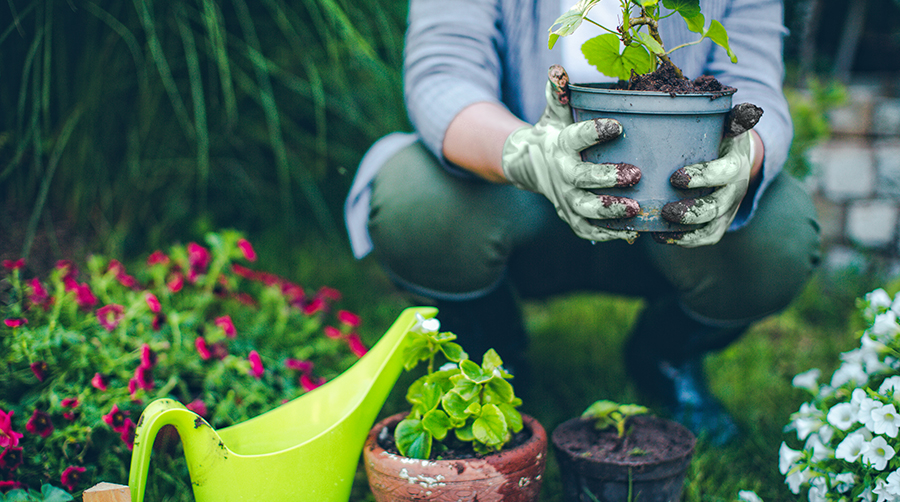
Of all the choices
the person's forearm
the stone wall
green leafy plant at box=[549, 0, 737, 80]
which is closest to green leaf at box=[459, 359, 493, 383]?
the person's forearm

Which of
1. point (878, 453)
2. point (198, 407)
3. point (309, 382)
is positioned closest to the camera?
point (878, 453)

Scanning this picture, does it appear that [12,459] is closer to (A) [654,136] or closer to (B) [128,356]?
(B) [128,356]

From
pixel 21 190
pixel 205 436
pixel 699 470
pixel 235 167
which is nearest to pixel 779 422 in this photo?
pixel 699 470

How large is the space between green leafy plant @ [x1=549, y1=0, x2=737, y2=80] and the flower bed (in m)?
0.72

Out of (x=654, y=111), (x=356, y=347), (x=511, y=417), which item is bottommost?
(x=356, y=347)

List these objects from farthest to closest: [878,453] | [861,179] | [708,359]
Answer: [861,179] → [708,359] → [878,453]

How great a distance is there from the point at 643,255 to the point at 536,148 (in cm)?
43

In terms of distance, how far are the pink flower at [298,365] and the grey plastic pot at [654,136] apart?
0.67 m

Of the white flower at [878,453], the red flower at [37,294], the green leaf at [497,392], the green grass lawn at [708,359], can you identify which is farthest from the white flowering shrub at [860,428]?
the red flower at [37,294]

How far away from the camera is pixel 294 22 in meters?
1.49

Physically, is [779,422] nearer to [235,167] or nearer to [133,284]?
[133,284]

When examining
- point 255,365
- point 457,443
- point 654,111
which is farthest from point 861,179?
point 255,365

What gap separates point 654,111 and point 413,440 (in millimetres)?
470

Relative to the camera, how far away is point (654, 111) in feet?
2.22
